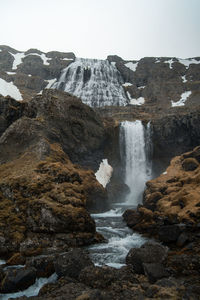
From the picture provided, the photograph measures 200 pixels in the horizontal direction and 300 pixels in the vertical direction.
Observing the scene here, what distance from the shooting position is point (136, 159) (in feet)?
179

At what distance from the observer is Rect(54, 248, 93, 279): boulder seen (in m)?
12.6

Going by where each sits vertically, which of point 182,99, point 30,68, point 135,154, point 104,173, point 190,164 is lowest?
point 104,173

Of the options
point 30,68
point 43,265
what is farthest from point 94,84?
point 43,265

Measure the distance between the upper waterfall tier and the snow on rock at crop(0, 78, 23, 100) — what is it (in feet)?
55.8

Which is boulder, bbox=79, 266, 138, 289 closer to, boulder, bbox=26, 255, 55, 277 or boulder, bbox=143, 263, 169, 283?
boulder, bbox=143, 263, 169, 283

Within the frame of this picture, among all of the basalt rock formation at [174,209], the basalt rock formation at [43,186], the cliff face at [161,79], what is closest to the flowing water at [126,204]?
the basalt rock formation at [174,209]

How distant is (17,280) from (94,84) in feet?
302

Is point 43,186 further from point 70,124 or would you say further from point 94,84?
point 94,84

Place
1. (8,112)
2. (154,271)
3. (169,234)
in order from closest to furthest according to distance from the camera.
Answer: (154,271), (169,234), (8,112)

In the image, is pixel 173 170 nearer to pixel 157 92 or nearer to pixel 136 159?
pixel 136 159

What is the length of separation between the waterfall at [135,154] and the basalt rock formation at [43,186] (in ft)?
48.9

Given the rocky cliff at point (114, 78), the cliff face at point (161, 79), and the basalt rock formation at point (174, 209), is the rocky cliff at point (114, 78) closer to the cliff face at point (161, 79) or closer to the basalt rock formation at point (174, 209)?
the cliff face at point (161, 79)

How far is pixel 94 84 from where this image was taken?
97.4m

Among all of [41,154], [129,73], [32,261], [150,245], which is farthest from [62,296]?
[129,73]
